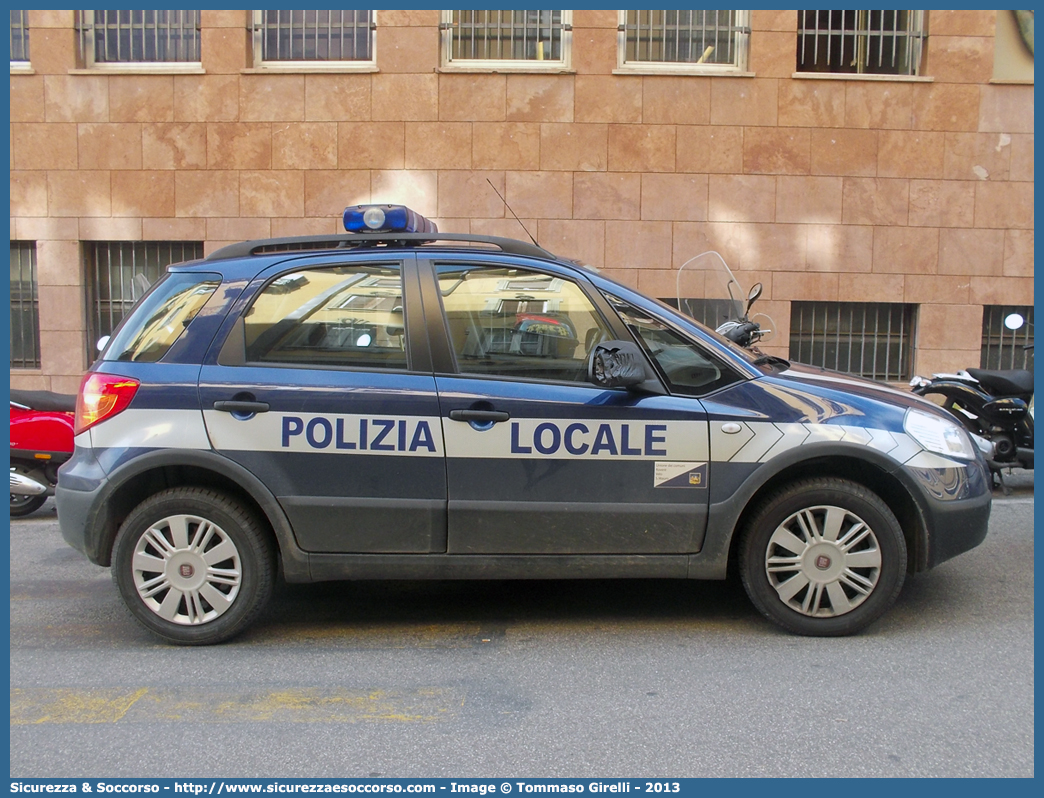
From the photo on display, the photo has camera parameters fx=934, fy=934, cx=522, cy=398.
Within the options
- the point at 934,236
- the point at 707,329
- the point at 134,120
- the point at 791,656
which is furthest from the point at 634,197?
the point at 791,656

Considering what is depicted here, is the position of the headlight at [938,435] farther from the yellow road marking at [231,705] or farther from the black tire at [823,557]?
the yellow road marking at [231,705]

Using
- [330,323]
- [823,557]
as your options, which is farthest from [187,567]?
[823,557]

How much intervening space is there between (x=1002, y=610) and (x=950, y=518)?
0.86 meters

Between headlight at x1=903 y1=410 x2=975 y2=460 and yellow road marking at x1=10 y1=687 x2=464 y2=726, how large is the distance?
236cm

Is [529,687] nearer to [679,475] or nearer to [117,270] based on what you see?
[679,475]

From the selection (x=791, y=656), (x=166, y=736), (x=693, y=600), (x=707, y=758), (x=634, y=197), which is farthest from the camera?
(x=634, y=197)

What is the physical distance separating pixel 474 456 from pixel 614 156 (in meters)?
7.59

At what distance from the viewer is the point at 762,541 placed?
166 inches

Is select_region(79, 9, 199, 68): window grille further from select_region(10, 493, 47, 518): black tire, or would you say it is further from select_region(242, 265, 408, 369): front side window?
select_region(242, 265, 408, 369): front side window

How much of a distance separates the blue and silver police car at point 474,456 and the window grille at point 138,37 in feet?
26.8

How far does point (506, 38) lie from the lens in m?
11.1

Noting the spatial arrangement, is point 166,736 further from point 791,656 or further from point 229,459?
point 791,656

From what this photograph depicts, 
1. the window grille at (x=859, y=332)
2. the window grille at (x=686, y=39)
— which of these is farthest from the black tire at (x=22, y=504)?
the window grille at (x=859, y=332)

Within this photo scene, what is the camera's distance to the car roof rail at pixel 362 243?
4469 mm
